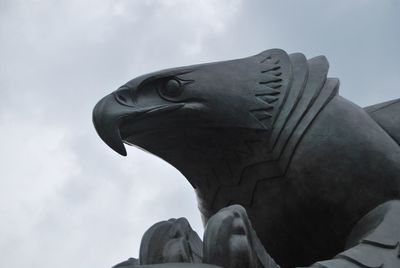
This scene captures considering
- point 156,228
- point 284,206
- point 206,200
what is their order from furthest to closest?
point 206,200 → point 284,206 → point 156,228

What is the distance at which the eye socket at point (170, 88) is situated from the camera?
319cm

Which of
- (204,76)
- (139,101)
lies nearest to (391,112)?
(204,76)

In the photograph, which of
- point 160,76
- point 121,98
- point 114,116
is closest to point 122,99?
point 121,98

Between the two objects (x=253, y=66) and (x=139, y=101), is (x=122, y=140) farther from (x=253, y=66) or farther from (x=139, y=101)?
(x=253, y=66)

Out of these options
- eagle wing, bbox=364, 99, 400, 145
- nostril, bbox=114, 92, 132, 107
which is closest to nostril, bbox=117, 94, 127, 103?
nostril, bbox=114, 92, 132, 107

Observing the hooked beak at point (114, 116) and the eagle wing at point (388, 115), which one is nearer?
the hooked beak at point (114, 116)

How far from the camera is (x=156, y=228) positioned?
2785 millimetres

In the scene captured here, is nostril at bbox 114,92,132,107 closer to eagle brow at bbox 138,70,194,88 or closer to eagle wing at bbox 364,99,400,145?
eagle brow at bbox 138,70,194,88

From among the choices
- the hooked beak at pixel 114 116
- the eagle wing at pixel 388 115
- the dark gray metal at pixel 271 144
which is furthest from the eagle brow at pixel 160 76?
the eagle wing at pixel 388 115

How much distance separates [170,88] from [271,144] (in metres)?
0.51

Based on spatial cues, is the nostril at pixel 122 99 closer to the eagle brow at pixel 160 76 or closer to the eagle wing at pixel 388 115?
the eagle brow at pixel 160 76

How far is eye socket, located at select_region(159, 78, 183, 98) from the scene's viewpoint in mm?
3188

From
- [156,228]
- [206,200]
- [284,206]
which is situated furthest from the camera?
[206,200]

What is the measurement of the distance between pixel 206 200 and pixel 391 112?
3.19 ft
